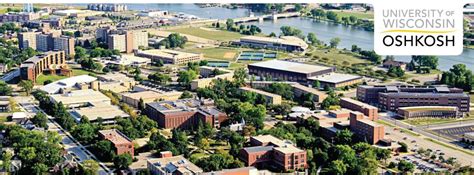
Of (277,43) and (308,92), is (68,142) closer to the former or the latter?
(308,92)

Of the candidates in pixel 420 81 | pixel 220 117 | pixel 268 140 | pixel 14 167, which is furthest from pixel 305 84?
pixel 14 167

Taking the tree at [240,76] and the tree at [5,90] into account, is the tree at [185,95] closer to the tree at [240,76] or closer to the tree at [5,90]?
the tree at [240,76]

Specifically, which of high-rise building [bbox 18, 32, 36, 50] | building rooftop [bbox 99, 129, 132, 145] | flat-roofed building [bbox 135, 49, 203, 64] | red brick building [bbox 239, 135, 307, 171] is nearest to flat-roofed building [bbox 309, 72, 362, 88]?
flat-roofed building [bbox 135, 49, 203, 64]

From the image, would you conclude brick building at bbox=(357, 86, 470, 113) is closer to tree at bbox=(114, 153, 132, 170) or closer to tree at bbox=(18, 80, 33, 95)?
tree at bbox=(114, 153, 132, 170)

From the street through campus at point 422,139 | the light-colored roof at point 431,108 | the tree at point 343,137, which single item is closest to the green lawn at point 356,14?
the light-colored roof at point 431,108

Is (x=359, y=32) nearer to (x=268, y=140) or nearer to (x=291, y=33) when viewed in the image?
(x=291, y=33)

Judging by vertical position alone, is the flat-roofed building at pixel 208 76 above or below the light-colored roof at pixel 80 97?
above
